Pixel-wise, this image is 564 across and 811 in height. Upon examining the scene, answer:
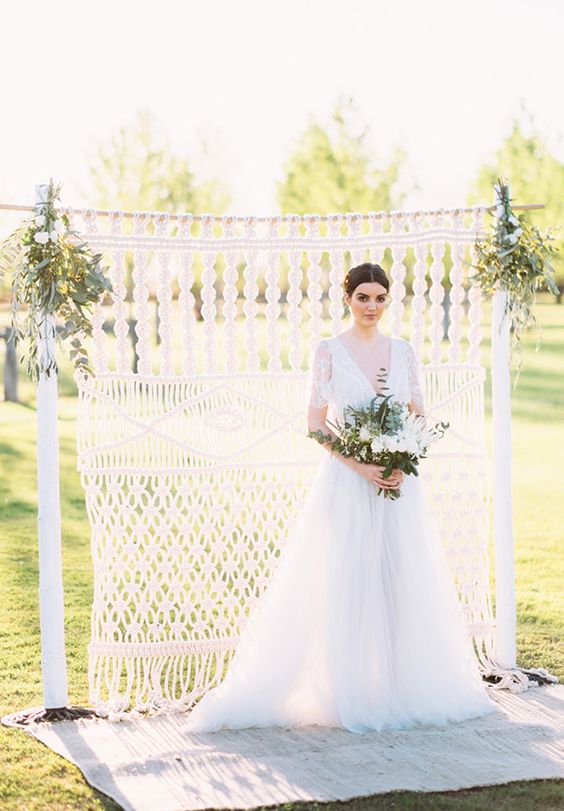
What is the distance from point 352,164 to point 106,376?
19141 mm

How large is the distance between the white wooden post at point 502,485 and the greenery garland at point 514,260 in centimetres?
5

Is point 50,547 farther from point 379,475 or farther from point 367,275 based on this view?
point 367,275

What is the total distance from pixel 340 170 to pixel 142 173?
390cm

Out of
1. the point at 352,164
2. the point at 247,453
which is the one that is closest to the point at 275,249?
the point at 247,453

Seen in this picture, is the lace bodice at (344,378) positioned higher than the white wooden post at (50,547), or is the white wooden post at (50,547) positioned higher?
the lace bodice at (344,378)

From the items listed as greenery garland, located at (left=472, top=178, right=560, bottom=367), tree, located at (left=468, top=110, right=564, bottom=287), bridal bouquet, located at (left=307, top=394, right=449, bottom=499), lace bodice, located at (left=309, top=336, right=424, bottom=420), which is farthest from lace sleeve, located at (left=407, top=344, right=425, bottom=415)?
tree, located at (left=468, top=110, right=564, bottom=287)

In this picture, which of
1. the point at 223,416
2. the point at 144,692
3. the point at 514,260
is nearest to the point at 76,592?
the point at 144,692

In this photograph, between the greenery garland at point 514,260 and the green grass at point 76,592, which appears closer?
the green grass at point 76,592

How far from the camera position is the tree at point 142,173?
2230 cm

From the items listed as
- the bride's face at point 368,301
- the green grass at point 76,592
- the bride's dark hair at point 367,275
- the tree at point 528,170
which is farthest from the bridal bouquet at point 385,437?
the tree at point 528,170

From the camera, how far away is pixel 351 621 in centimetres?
449

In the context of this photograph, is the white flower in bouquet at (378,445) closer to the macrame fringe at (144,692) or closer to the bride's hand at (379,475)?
the bride's hand at (379,475)

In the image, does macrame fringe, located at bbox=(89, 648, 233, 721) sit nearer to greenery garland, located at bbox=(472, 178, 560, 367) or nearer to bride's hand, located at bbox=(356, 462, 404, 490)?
bride's hand, located at bbox=(356, 462, 404, 490)

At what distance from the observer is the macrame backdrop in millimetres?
4852
